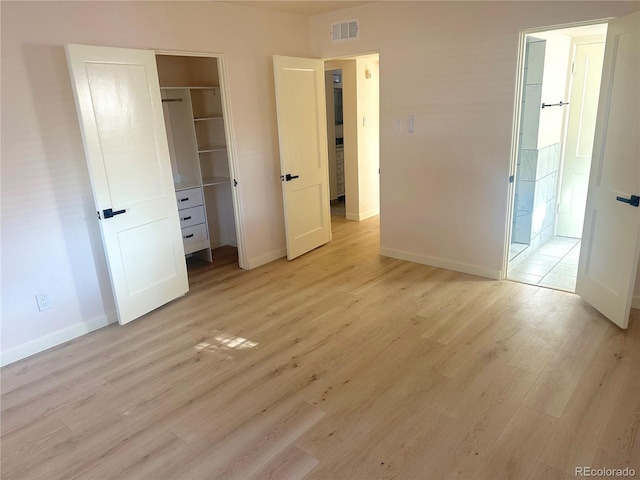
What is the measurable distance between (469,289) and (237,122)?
2.61m

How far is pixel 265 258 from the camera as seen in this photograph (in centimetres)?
462

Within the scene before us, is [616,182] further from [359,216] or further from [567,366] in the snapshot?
[359,216]

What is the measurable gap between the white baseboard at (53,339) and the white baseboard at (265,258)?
142 cm

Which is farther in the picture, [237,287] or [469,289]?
[237,287]

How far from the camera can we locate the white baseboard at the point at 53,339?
2961mm

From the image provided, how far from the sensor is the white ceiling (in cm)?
382

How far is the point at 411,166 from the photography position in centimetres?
420

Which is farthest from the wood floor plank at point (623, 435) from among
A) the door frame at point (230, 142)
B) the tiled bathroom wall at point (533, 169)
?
the door frame at point (230, 142)

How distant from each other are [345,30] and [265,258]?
2448 mm

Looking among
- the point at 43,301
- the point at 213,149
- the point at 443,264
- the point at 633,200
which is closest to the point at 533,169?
the point at 443,264

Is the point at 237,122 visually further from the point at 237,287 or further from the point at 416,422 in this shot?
the point at 416,422

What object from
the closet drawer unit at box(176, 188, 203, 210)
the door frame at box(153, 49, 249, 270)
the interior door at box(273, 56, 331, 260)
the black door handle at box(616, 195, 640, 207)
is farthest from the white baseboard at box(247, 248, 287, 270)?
the black door handle at box(616, 195, 640, 207)

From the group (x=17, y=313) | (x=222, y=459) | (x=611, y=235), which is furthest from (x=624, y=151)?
(x=17, y=313)
